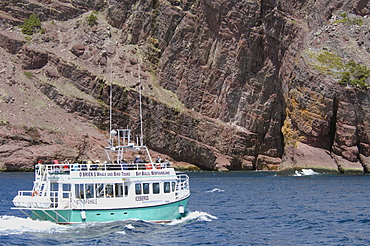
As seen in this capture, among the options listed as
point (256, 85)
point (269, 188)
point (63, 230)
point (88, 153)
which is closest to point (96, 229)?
point (63, 230)

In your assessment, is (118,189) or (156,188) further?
(156,188)

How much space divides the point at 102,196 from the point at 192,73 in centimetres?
10255

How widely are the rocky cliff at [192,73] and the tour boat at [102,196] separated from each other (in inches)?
2972

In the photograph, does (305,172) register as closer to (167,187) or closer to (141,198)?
(167,187)

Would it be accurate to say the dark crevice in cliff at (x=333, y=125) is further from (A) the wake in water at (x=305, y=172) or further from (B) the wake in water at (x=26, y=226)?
(B) the wake in water at (x=26, y=226)

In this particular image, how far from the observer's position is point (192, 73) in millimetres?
143875

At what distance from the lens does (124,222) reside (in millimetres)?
42000

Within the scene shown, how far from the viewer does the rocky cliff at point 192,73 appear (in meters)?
122

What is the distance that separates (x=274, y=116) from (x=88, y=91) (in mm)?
45069

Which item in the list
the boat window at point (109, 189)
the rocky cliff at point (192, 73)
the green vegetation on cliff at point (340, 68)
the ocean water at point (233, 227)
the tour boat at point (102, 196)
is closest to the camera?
the ocean water at point (233, 227)

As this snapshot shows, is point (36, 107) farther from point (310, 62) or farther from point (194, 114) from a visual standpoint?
point (310, 62)

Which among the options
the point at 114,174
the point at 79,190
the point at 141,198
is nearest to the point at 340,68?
the point at 141,198

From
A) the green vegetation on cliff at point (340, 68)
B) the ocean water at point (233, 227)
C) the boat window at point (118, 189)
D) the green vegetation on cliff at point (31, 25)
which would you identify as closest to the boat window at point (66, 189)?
the ocean water at point (233, 227)

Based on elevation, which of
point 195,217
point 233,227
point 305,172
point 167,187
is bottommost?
point 233,227
